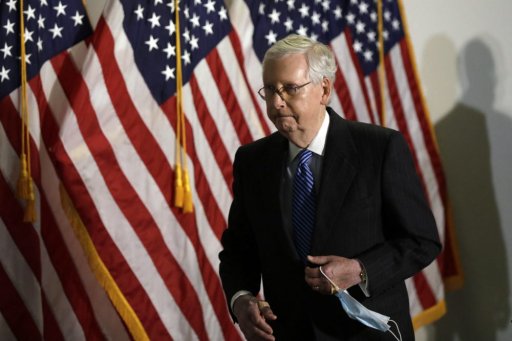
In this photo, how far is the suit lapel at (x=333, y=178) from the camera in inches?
63.2

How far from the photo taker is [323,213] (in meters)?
1.61

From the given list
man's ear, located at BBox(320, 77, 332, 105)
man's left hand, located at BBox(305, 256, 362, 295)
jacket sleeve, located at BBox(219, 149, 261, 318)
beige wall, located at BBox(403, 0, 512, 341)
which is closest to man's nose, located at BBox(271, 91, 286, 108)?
man's ear, located at BBox(320, 77, 332, 105)

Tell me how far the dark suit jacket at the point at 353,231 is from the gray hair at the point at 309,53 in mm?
139

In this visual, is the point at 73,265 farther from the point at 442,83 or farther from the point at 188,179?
the point at 442,83

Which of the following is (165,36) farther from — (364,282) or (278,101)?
(364,282)

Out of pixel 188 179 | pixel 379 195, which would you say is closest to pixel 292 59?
pixel 379 195

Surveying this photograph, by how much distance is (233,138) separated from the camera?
3145 mm

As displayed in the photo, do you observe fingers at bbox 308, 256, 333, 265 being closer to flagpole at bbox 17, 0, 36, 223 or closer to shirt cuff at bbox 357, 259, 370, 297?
shirt cuff at bbox 357, 259, 370, 297

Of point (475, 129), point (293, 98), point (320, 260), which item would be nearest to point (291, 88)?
point (293, 98)

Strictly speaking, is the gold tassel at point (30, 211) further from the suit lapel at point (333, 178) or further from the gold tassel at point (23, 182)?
the suit lapel at point (333, 178)

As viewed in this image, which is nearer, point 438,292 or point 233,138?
point 233,138

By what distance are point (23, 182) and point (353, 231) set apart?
64.9 inches

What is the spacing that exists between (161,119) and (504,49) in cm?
185

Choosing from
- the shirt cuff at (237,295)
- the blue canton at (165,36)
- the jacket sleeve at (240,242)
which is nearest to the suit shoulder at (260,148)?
the jacket sleeve at (240,242)
